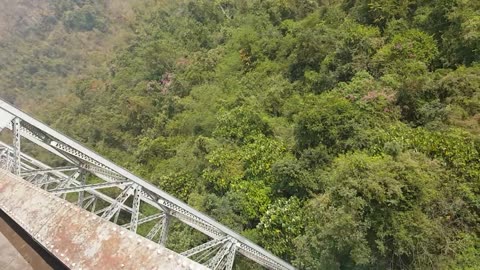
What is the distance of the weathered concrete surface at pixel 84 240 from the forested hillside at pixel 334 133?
632 centimetres

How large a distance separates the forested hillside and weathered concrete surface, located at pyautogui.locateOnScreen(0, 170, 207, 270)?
20.8ft

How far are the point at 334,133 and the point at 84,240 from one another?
11129 mm

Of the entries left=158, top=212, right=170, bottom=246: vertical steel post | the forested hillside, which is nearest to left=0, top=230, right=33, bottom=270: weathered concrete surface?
left=158, top=212, right=170, bottom=246: vertical steel post

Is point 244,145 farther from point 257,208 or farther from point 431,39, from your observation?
point 431,39

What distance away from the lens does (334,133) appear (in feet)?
48.8

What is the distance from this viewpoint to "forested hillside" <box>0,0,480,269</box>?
10859 millimetres

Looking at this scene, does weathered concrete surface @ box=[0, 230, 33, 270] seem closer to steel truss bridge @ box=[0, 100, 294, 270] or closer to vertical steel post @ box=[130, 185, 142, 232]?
steel truss bridge @ box=[0, 100, 294, 270]

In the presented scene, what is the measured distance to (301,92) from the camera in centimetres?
2312

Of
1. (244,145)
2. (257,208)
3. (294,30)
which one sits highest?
(294,30)

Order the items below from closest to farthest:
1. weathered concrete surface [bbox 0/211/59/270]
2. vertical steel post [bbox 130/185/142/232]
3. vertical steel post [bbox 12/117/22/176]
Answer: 1. weathered concrete surface [bbox 0/211/59/270]
2. vertical steel post [bbox 130/185/142/232]
3. vertical steel post [bbox 12/117/22/176]

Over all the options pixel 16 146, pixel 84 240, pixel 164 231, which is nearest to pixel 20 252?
pixel 84 240

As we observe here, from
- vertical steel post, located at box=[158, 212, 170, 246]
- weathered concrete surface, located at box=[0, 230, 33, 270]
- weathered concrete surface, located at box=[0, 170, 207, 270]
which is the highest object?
weathered concrete surface, located at box=[0, 170, 207, 270]

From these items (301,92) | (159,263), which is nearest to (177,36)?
(301,92)

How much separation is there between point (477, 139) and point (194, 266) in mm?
10638
